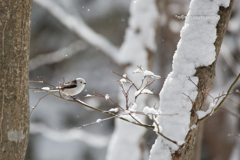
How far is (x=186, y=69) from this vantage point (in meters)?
1.84

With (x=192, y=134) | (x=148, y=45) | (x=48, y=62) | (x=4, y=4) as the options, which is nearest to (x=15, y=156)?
(x=4, y=4)

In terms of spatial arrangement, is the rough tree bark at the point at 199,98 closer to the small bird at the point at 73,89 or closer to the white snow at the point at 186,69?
the white snow at the point at 186,69

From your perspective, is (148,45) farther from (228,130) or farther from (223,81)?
(228,130)

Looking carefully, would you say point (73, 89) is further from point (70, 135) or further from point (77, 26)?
point (70, 135)

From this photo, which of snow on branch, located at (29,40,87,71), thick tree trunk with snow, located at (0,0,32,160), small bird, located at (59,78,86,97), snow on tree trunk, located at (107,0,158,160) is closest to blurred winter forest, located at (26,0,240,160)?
snow on branch, located at (29,40,87,71)

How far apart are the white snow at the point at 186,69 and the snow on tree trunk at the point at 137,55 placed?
324cm

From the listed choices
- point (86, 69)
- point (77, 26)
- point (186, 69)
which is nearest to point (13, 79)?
point (186, 69)

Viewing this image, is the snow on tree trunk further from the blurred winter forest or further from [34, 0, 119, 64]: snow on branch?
the blurred winter forest

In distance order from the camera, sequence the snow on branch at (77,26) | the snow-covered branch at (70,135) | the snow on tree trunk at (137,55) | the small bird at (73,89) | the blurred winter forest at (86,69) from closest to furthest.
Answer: the small bird at (73,89) → the snow on tree trunk at (137,55) → the snow on branch at (77,26) → the blurred winter forest at (86,69) → the snow-covered branch at (70,135)

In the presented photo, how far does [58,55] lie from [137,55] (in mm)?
5042

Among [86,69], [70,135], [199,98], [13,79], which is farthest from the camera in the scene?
[86,69]

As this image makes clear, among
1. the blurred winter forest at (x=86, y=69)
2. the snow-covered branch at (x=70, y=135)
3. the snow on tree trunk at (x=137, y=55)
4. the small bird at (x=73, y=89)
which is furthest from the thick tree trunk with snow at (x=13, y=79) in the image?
the snow-covered branch at (x=70, y=135)

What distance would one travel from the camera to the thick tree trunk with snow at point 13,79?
1.39 meters

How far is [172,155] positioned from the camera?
1.78 m
